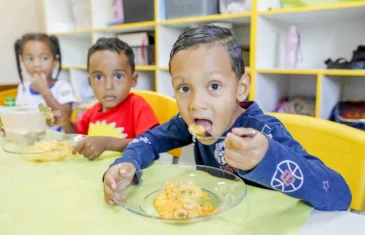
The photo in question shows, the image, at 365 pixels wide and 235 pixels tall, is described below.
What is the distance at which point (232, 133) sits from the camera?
41 cm

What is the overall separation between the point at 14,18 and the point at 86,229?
→ 267 centimetres

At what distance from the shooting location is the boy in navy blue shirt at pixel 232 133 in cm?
44

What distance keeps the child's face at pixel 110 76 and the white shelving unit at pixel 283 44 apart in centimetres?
65

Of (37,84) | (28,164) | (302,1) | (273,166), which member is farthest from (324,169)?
(37,84)

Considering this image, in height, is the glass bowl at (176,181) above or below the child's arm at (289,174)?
below

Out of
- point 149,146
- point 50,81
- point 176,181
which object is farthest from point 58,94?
point 176,181

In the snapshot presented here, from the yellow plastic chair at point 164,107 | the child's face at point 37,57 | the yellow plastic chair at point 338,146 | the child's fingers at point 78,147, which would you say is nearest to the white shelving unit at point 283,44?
the yellow plastic chair at point 164,107

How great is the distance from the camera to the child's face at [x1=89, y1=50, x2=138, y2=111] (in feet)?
3.59

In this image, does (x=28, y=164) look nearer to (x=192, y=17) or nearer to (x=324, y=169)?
(x=324, y=169)

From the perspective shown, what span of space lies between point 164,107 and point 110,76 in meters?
0.23

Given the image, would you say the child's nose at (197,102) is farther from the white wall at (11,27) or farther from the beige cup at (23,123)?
the white wall at (11,27)

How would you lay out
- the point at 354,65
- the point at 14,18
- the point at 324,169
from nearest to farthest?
the point at 324,169 → the point at 354,65 → the point at 14,18

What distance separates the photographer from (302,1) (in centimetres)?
150

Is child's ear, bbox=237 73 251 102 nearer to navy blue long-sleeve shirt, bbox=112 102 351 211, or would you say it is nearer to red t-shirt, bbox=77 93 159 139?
navy blue long-sleeve shirt, bbox=112 102 351 211
